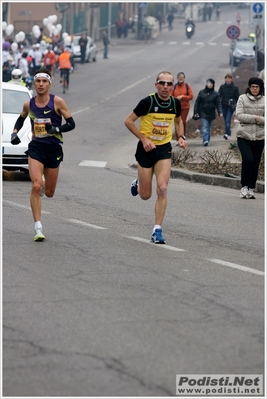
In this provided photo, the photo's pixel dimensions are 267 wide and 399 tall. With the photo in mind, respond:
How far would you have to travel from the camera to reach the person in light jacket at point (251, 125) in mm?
15578

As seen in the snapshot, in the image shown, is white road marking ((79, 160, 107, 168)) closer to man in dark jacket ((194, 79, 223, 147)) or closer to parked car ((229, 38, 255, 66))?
man in dark jacket ((194, 79, 223, 147))

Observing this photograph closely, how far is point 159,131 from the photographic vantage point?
11.1 meters

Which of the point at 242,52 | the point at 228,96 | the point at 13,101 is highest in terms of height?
the point at 13,101

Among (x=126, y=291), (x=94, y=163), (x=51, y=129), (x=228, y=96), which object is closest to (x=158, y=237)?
(x=51, y=129)

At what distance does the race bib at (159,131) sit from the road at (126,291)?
Answer: 43.5 inches

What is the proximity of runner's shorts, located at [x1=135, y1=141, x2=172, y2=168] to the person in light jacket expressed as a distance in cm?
464

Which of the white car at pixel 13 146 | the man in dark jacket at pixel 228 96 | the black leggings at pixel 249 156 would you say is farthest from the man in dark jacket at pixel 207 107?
the black leggings at pixel 249 156

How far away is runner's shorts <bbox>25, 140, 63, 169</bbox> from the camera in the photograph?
36.7ft

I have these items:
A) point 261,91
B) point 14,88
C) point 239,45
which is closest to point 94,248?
point 261,91

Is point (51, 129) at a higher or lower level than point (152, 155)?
higher

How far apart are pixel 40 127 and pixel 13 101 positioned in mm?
9002

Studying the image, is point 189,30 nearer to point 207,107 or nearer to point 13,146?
point 207,107

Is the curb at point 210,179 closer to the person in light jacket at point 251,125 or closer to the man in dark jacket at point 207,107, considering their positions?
the person in light jacket at point 251,125

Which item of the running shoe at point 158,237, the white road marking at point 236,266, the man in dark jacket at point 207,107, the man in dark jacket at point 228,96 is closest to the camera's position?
the white road marking at point 236,266
